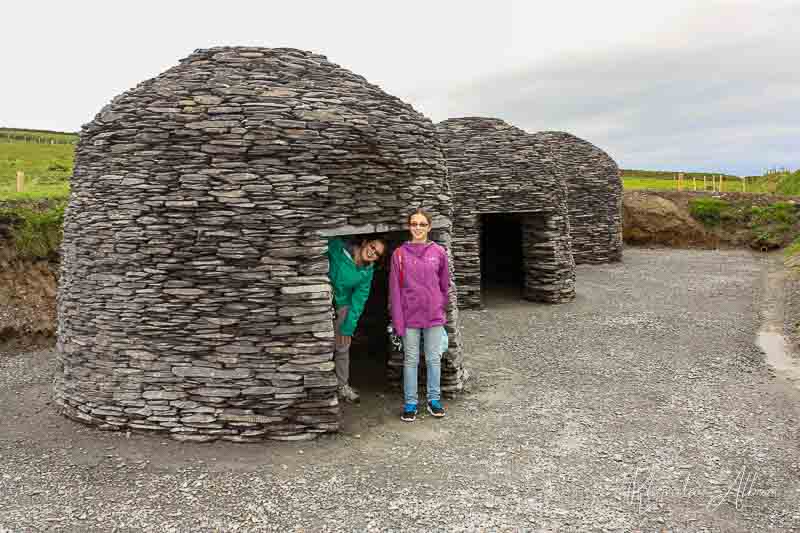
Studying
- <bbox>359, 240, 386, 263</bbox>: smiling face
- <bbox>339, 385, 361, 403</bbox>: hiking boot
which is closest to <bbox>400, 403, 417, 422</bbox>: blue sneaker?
<bbox>339, 385, 361, 403</bbox>: hiking boot

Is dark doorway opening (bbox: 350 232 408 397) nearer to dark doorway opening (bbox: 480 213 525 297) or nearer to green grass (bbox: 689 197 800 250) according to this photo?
dark doorway opening (bbox: 480 213 525 297)

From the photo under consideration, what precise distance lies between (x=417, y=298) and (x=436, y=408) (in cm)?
153

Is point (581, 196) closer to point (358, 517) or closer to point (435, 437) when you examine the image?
point (435, 437)

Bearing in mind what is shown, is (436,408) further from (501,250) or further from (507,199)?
(501,250)

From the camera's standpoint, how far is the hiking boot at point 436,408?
6.91 metres

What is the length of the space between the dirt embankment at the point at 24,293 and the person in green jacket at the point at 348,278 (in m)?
8.19

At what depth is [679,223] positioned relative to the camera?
2611cm

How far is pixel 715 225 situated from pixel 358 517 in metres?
26.8

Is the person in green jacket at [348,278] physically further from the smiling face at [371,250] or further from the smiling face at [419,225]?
the smiling face at [419,225]

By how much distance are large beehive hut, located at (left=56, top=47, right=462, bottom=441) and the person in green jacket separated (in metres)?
0.55

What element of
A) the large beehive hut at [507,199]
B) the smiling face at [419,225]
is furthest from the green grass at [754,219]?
the smiling face at [419,225]

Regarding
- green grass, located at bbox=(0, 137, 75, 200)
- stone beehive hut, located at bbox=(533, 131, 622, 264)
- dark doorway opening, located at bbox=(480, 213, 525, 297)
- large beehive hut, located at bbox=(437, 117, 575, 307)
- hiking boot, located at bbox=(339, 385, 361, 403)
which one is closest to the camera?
hiking boot, located at bbox=(339, 385, 361, 403)

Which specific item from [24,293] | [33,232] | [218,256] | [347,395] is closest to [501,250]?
[347,395]

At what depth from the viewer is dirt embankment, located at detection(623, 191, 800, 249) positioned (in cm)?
2564
